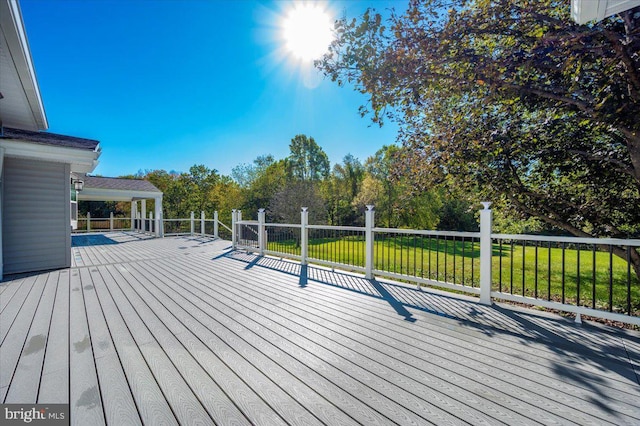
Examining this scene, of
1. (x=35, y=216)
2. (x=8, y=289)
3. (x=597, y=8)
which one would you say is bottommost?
(x=8, y=289)

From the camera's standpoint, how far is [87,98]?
12.2 m

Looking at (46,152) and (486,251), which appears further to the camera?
(46,152)

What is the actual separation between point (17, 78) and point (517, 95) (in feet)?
21.0

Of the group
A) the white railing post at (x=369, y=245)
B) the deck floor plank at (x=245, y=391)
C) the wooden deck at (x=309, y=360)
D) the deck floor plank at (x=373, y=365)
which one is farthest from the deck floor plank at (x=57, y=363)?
the white railing post at (x=369, y=245)

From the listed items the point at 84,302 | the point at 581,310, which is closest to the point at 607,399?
the point at 581,310

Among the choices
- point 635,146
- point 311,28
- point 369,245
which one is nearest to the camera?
point 635,146

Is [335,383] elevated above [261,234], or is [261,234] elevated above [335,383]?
[261,234]

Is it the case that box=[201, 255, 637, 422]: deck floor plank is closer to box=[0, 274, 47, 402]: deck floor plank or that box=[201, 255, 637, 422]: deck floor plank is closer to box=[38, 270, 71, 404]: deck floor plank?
box=[38, 270, 71, 404]: deck floor plank

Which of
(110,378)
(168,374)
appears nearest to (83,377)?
(110,378)

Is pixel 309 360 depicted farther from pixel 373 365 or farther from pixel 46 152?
pixel 46 152

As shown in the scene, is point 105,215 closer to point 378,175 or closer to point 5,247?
point 5,247

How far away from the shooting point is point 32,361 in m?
2.04

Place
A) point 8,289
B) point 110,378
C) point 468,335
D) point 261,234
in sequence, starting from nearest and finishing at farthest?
point 110,378 → point 468,335 → point 8,289 → point 261,234

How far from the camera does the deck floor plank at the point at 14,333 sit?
73.2 inches
